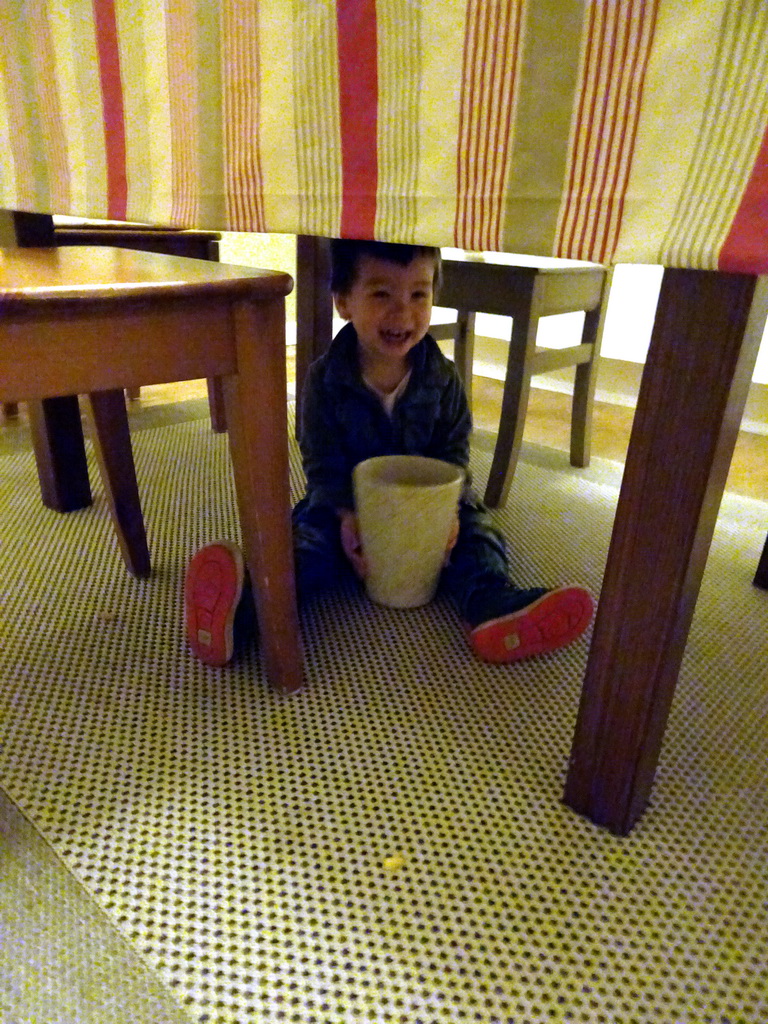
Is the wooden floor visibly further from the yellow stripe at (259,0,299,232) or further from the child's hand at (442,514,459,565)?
the yellow stripe at (259,0,299,232)

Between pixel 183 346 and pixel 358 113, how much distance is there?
22 centimetres

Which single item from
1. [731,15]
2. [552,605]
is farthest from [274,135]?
[552,605]

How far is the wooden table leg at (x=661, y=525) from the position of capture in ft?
1.48

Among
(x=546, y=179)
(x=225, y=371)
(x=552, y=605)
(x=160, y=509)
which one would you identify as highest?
(x=546, y=179)

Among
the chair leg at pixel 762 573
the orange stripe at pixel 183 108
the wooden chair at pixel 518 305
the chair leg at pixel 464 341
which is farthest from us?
the chair leg at pixel 464 341

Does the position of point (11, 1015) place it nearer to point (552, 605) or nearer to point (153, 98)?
point (552, 605)

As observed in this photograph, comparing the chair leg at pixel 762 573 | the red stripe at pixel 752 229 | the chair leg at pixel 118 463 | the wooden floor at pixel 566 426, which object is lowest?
the wooden floor at pixel 566 426

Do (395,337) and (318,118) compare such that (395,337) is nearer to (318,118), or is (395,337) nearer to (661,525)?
(318,118)

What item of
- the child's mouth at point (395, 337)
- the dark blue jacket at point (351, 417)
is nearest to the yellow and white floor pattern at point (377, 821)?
the dark blue jacket at point (351, 417)

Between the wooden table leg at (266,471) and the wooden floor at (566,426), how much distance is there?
3.80ft

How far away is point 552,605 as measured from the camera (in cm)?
79

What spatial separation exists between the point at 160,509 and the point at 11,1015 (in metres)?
0.89

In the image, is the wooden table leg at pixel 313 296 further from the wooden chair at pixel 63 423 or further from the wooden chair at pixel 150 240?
the wooden chair at pixel 63 423

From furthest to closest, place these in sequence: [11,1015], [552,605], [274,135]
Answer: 1. [552,605]
2. [274,135]
3. [11,1015]
